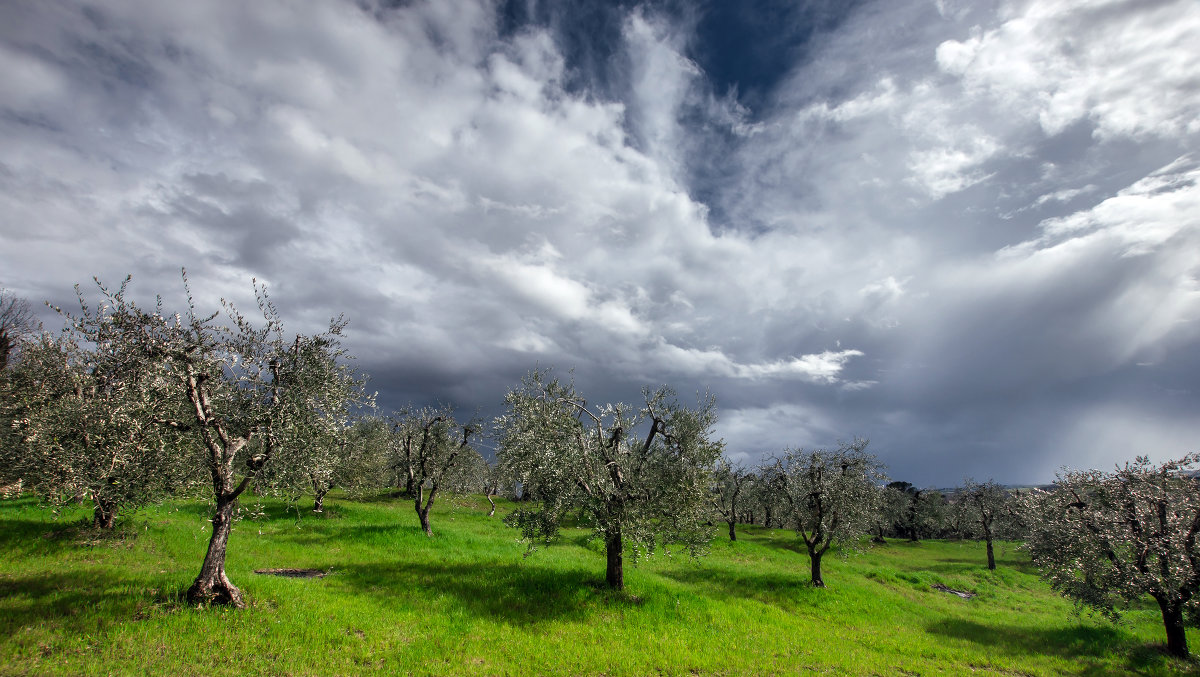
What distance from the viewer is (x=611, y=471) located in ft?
82.7

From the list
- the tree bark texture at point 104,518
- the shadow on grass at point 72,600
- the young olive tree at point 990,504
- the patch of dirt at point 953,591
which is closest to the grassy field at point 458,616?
the shadow on grass at point 72,600

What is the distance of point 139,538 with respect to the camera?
2539 cm

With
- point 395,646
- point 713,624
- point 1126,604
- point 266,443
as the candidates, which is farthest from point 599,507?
point 1126,604

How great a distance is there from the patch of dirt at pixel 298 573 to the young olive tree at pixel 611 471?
10269 millimetres

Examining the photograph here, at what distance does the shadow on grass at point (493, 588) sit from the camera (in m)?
21.2

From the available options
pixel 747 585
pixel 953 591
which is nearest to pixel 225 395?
pixel 747 585

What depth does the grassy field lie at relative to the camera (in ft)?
47.4

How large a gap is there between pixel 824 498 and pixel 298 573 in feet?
117

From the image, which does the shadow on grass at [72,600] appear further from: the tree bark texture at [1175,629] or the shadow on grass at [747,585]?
the tree bark texture at [1175,629]

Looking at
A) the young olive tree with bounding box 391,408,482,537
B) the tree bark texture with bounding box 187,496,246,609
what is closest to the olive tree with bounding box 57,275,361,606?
the tree bark texture with bounding box 187,496,246,609

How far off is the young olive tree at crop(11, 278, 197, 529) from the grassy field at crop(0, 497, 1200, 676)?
112 inches

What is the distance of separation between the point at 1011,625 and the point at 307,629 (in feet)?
139

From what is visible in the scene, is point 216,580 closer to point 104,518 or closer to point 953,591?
point 104,518

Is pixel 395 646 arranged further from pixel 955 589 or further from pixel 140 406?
pixel 955 589
